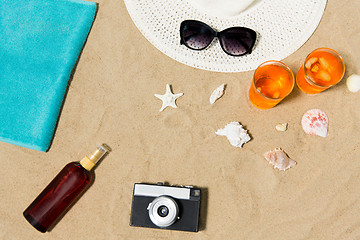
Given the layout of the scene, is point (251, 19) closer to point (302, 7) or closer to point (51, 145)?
point (302, 7)

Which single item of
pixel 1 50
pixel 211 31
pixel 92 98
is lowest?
pixel 92 98

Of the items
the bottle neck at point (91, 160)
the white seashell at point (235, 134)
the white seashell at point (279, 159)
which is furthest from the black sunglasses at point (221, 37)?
the bottle neck at point (91, 160)

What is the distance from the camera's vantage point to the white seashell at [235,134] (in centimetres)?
93

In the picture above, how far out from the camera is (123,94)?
3.24 ft

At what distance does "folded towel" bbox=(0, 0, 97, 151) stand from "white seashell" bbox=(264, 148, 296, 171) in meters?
0.70

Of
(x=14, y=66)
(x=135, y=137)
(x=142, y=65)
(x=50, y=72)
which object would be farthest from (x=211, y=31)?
(x=14, y=66)

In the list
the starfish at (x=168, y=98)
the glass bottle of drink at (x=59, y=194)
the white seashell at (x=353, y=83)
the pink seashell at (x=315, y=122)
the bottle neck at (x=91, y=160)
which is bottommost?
the glass bottle of drink at (x=59, y=194)

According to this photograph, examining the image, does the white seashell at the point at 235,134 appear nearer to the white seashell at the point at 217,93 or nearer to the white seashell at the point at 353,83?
the white seashell at the point at 217,93

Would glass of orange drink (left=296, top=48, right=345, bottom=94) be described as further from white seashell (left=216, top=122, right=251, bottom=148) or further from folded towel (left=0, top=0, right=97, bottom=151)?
folded towel (left=0, top=0, right=97, bottom=151)

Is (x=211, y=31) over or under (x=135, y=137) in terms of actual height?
over

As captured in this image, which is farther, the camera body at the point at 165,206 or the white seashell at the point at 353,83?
the white seashell at the point at 353,83

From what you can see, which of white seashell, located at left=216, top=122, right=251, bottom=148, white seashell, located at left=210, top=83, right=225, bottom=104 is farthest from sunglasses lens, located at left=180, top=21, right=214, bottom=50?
white seashell, located at left=216, top=122, right=251, bottom=148

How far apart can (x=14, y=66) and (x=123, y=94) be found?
37 centimetres

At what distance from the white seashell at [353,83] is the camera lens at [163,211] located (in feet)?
2.20
